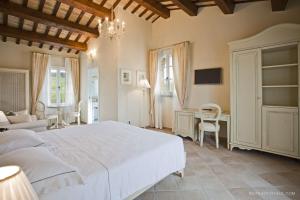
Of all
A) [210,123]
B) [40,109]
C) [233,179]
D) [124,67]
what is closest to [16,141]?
[233,179]

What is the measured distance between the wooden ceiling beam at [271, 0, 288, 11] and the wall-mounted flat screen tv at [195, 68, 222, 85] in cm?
159

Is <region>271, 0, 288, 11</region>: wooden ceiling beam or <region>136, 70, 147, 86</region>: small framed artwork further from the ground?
<region>271, 0, 288, 11</region>: wooden ceiling beam

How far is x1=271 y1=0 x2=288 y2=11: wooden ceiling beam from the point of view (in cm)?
323

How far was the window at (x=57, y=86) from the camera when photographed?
6.29 m

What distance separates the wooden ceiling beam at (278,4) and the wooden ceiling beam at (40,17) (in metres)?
4.75

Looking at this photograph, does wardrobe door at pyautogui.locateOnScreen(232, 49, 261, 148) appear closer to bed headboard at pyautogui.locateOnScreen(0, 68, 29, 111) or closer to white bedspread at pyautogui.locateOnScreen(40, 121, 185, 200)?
white bedspread at pyautogui.locateOnScreen(40, 121, 185, 200)

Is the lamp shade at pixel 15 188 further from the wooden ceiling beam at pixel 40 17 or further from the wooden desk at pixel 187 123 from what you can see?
the wooden ceiling beam at pixel 40 17

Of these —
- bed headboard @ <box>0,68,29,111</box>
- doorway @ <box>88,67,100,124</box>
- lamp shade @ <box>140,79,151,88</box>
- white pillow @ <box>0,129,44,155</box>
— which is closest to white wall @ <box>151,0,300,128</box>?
lamp shade @ <box>140,79,151,88</box>

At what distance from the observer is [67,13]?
466 centimetres

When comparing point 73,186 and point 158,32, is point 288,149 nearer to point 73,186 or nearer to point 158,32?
point 73,186

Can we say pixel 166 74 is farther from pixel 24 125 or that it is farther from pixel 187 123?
pixel 24 125

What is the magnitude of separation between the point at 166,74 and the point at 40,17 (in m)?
3.71

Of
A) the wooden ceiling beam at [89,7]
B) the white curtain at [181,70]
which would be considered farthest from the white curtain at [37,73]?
the white curtain at [181,70]

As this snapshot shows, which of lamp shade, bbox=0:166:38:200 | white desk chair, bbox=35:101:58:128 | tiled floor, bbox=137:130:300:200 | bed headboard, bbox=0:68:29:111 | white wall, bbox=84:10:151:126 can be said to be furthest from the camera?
white desk chair, bbox=35:101:58:128
